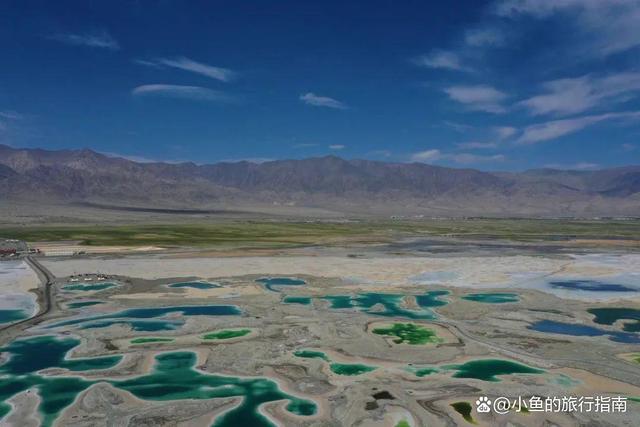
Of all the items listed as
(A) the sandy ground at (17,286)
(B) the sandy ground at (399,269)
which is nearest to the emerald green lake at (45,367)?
Answer: (A) the sandy ground at (17,286)

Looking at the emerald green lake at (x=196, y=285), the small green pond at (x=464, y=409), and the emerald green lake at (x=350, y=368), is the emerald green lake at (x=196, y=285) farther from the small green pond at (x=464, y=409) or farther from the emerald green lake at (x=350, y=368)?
the small green pond at (x=464, y=409)

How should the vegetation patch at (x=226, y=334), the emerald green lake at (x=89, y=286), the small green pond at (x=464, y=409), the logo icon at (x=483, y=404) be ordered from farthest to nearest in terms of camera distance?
the emerald green lake at (x=89, y=286)
the vegetation patch at (x=226, y=334)
the logo icon at (x=483, y=404)
the small green pond at (x=464, y=409)

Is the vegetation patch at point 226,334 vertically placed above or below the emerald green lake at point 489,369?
below

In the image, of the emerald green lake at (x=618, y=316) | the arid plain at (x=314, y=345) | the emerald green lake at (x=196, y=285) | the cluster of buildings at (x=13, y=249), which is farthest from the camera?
the cluster of buildings at (x=13, y=249)

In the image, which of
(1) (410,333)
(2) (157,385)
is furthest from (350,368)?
(2) (157,385)

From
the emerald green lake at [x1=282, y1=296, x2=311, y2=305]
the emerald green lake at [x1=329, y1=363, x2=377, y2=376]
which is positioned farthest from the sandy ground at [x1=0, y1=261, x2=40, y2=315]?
the emerald green lake at [x1=329, y1=363, x2=377, y2=376]

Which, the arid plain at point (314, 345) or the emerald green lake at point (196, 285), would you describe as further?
the emerald green lake at point (196, 285)

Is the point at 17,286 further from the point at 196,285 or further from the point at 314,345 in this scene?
the point at 314,345
